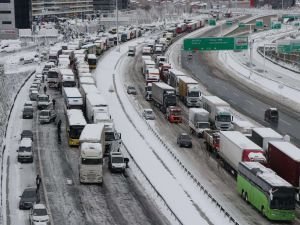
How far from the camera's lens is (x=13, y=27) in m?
174

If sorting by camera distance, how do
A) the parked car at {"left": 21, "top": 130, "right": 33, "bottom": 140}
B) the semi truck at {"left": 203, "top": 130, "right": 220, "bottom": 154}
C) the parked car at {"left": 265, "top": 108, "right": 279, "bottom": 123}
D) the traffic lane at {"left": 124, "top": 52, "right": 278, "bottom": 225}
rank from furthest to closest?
the parked car at {"left": 265, "top": 108, "right": 279, "bottom": 123}
the parked car at {"left": 21, "top": 130, "right": 33, "bottom": 140}
the semi truck at {"left": 203, "top": 130, "right": 220, "bottom": 154}
the traffic lane at {"left": 124, "top": 52, "right": 278, "bottom": 225}

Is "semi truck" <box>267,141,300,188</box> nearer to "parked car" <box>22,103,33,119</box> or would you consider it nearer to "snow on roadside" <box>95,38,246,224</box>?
"snow on roadside" <box>95,38,246,224</box>

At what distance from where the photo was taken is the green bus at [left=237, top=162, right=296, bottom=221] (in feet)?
116

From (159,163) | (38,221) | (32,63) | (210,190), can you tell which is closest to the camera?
(38,221)

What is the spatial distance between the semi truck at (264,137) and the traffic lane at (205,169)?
3.23 m

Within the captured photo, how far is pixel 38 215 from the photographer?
114 feet

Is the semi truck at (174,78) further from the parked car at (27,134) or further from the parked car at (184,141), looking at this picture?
the parked car at (27,134)

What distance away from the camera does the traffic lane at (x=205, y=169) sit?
1519 inches

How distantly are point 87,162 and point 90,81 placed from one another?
97.9 ft

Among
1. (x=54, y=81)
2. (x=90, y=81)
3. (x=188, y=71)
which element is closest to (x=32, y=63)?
(x=188, y=71)

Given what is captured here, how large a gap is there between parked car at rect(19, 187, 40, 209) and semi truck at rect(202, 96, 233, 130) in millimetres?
22219

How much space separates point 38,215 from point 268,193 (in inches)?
491

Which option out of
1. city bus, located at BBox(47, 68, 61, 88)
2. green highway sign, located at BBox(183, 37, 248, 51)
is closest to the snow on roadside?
city bus, located at BBox(47, 68, 61, 88)

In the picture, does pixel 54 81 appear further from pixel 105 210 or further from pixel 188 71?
pixel 105 210
